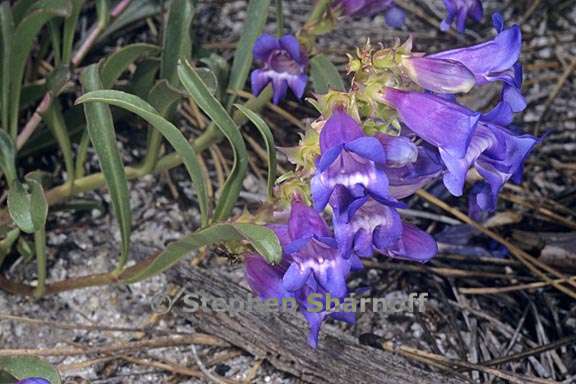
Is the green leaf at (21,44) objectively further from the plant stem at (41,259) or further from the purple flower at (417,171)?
the purple flower at (417,171)

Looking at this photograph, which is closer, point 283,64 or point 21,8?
point 283,64

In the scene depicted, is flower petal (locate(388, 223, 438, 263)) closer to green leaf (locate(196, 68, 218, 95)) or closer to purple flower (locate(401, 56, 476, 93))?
purple flower (locate(401, 56, 476, 93))

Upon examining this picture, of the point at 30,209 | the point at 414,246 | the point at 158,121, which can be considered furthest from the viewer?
the point at 30,209

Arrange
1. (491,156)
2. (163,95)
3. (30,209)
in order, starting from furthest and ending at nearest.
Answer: (163,95), (30,209), (491,156)

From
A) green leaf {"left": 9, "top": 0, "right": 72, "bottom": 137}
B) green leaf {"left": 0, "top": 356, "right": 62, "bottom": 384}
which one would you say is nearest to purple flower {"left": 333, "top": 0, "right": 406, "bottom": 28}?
green leaf {"left": 9, "top": 0, "right": 72, "bottom": 137}

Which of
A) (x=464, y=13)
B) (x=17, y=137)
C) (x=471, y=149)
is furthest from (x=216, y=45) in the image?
(x=471, y=149)

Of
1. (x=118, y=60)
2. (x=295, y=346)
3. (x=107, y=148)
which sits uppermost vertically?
(x=118, y=60)

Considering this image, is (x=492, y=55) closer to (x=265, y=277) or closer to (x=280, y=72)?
(x=265, y=277)

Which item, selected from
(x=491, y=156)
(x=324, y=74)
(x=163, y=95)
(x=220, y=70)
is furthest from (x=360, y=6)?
(x=491, y=156)
